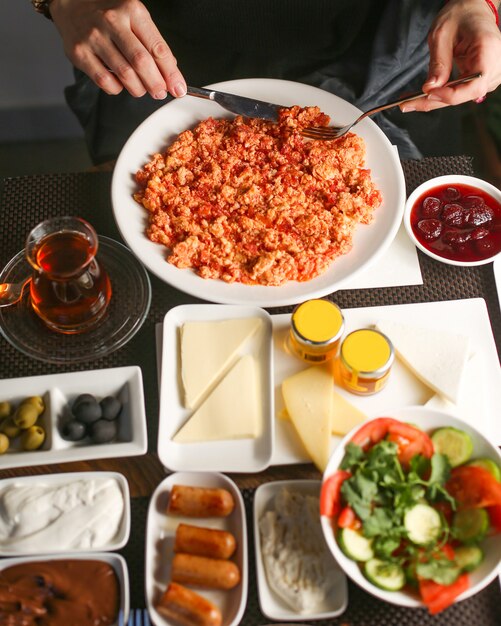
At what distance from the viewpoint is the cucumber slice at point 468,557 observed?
4.84 ft

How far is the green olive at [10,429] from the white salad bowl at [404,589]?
76cm

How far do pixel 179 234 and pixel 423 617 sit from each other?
3.73 ft

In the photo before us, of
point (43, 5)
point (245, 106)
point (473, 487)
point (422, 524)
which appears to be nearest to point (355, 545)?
point (422, 524)

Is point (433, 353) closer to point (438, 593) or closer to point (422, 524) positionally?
point (422, 524)

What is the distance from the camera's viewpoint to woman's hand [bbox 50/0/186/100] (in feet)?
6.24

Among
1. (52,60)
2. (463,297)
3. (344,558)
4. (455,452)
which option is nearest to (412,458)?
(455,452)

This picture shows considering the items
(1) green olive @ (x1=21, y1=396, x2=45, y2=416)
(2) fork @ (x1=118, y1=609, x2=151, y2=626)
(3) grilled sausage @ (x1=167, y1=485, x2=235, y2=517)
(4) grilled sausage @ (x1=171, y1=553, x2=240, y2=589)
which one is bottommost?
(2) fork @ (x1=118, y1=609, x2=151, y2=626)

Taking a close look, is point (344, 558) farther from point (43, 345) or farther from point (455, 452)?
point (43, 345)

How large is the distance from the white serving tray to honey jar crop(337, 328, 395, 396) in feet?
0.24

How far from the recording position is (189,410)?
5.82 ft

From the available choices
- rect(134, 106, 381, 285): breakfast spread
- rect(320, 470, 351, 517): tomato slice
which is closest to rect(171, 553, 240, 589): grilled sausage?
rect(320, 470, 351, 517): tomato slice

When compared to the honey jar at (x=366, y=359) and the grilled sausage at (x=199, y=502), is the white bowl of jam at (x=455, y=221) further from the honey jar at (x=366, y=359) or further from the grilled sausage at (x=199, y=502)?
the grilled sausage at (x=199, y=502)

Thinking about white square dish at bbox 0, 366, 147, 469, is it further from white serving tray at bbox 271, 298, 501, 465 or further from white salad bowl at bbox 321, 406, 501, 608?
white salad bowl at bbox 321, 406, 501, 608

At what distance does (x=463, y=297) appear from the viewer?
1.99m
